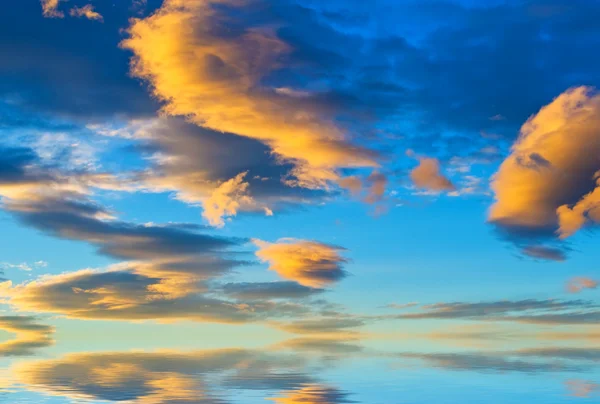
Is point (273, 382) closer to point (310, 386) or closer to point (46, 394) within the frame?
point (310, 386)

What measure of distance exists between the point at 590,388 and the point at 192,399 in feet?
200

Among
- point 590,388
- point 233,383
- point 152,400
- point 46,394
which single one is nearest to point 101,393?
point 46,394

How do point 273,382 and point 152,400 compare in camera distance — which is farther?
point 273,382

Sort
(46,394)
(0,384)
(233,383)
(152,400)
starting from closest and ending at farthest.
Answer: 1. (152,400)
2. (46,394)
3. (0,384)
4. (233,383)

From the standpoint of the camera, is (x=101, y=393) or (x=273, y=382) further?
(x=273, y=382)

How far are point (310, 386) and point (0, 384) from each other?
45740 mm

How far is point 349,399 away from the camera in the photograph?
77.2 meters

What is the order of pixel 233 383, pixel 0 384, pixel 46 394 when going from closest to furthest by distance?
1. pixel 46 394
2. pixel 0 384
3. pixel 233 383

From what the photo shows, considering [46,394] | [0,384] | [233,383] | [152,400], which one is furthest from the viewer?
[233,383]

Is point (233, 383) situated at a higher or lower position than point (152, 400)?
higher

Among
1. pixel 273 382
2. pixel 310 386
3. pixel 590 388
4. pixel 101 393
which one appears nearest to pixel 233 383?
pixel 273 382

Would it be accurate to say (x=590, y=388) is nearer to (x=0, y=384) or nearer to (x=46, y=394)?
(x=46, y=394)

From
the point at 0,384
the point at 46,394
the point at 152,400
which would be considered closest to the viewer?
the point at 152,400

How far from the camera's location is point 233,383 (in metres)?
104
